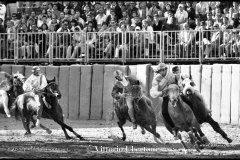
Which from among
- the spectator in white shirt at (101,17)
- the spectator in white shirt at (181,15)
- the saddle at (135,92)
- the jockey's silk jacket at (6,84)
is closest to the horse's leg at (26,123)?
the jockey's silk jacket at (6,84)

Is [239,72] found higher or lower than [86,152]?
higher

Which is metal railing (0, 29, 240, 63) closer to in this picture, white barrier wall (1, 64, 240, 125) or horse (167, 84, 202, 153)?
white barrier wall (1, 64, 240, 125)

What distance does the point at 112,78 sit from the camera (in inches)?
962

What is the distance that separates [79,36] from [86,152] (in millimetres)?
8834

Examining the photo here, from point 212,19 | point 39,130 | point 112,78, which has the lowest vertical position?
point 39,130

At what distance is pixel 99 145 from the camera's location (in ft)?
58.7

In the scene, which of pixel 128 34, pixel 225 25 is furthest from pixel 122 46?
pixel 225 25

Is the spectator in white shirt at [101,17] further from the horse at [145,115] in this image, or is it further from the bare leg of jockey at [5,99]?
the horse at [145,115]

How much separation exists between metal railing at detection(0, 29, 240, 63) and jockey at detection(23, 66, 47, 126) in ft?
12.1

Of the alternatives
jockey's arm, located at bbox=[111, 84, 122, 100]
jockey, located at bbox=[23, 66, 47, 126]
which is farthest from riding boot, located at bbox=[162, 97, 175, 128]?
jockey, located at bbox=[23, 66, 47, 126]

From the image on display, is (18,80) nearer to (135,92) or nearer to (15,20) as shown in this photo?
(135,92)

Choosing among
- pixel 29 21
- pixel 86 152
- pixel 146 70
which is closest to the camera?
pixel 86 152

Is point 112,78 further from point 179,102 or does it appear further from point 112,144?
point 179,102

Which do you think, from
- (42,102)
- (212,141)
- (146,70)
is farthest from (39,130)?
(212,141)
